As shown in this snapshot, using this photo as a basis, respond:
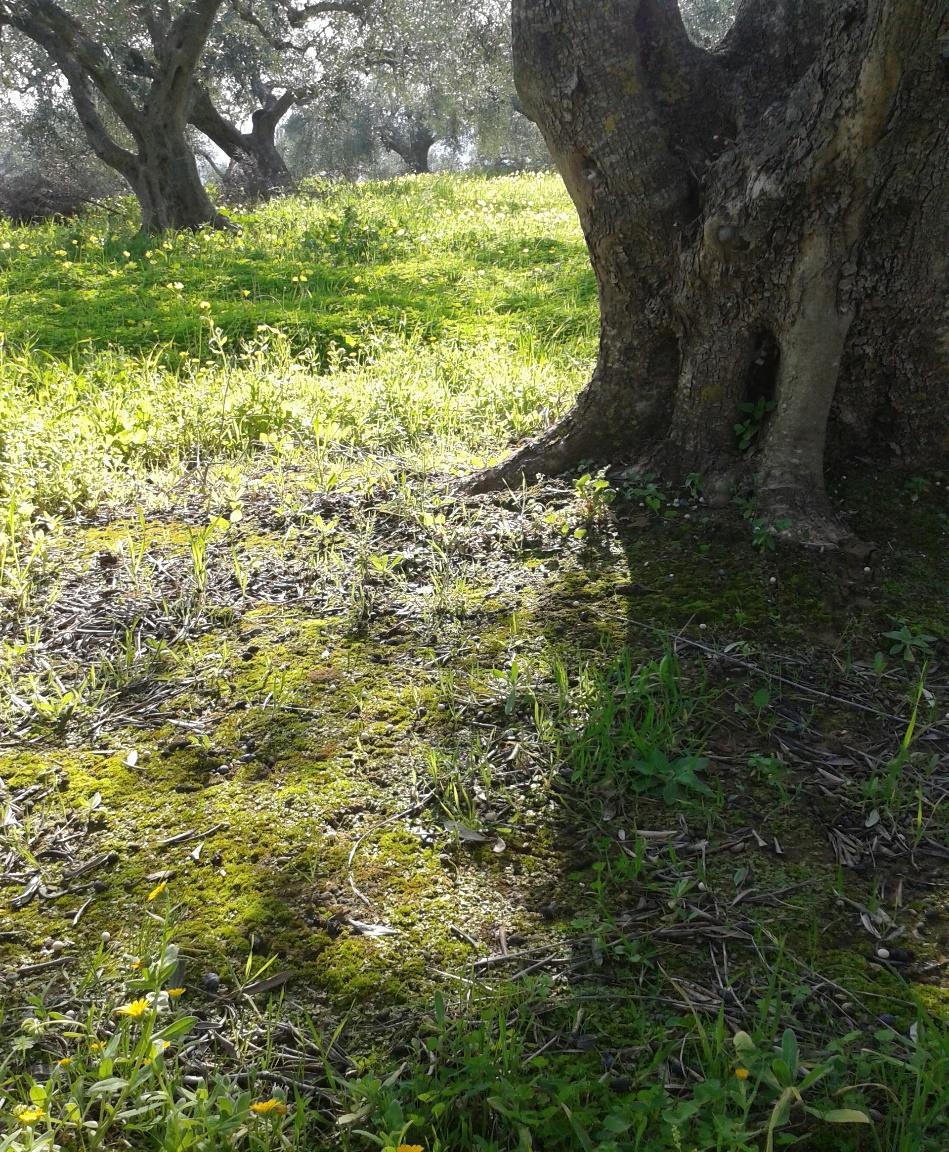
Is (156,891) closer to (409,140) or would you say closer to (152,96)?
(152,96)

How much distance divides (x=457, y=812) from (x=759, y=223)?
2.20 m

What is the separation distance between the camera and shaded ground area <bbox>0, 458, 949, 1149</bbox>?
1771mm

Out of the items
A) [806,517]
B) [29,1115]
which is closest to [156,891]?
[29,1115]

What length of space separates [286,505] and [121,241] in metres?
9.01

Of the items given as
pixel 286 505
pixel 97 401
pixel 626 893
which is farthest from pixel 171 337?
pixel 626 893

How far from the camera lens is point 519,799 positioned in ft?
7.88

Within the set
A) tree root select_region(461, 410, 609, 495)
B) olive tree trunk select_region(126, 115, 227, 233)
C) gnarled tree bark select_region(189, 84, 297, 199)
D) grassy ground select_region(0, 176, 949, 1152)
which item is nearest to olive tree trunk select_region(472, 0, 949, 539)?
tree root select_region(461, 410, 609, 495)

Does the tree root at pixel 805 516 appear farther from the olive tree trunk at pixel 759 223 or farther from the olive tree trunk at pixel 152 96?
the olive tree trunk at pixel 152 96

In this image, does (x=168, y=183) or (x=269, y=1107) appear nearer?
(x=269, y=1107)

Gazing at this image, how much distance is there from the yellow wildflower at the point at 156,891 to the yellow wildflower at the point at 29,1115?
0.57 metres

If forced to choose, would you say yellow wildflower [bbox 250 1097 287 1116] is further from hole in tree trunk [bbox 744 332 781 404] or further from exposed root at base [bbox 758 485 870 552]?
hole in tree trunk [bbox 744 332 781 404]

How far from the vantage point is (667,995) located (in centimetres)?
185

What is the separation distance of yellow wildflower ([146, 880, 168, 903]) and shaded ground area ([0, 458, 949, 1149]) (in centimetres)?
3

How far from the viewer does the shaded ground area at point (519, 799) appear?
5.81 ft
